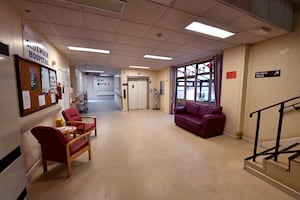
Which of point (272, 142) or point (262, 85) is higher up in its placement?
point (262, 85)

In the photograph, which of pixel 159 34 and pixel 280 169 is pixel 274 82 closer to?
pixel 280 169

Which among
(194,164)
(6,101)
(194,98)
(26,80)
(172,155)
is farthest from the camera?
(194,98)

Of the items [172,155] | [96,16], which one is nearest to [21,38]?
[96,16]

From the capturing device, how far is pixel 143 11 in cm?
198

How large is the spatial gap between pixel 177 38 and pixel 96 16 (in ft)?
5.76

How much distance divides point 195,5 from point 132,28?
3.94 ft

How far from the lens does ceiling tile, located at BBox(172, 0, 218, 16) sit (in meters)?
1.76

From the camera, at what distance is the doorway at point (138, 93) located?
830cm

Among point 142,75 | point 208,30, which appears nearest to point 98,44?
point 208,30

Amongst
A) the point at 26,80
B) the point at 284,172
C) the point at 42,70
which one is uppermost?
the point at 42,70

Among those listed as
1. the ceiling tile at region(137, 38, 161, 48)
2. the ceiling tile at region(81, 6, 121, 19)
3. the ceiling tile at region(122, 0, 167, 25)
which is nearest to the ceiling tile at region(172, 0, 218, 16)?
the ceiling tile at region(122, 0, 167, 25)

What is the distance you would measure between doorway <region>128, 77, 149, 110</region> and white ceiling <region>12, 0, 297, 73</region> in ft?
16.2

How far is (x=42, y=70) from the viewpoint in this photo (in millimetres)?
2592

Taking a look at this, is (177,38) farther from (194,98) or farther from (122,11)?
(194,98)
